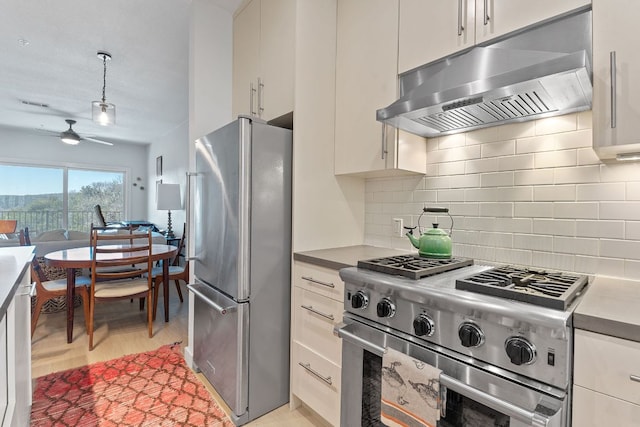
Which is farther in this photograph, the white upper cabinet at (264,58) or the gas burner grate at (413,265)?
the white upper cabinet at (264,58)

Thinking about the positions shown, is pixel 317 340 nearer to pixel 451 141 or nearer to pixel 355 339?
pixel 355 339

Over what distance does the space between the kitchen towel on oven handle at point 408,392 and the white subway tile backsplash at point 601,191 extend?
0.99 m

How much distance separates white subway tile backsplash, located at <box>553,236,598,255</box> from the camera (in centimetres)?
133

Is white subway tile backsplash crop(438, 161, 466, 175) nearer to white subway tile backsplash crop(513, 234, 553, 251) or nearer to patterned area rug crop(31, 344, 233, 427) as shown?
white subway tile backsplash crop(513, 234, 553, 251)

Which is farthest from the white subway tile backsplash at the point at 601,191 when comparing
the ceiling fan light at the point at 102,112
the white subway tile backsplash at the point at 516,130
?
the ceiling fan light at the point at 102,112

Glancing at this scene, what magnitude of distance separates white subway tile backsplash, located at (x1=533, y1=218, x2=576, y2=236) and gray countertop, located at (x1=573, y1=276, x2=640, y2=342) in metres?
0.31

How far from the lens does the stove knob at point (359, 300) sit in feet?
4.37

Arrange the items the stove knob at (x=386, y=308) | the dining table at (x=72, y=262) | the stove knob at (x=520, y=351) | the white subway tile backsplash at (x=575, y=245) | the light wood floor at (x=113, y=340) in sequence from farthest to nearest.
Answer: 1. the dining table at (x=72, y=262)
2. the light wood floor at (x=113, y=340)
3. the white subway tile backsplash at (x=575, y=245)
4. the stove knob at (x=386, y=308)
5. the stove knob at (x=520, y=351)

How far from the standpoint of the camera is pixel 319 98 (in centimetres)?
197

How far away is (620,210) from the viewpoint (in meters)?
1.27

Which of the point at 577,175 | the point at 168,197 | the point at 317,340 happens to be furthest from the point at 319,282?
the point at 168,197

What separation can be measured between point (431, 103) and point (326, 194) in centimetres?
88

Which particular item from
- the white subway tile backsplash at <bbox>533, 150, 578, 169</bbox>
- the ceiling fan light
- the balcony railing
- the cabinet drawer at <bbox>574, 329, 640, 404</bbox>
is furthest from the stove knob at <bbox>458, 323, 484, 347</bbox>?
the balcony railing

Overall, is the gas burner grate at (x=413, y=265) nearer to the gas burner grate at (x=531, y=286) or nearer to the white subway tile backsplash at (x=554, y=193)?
the gas burner grate at (x=531, y=286)
